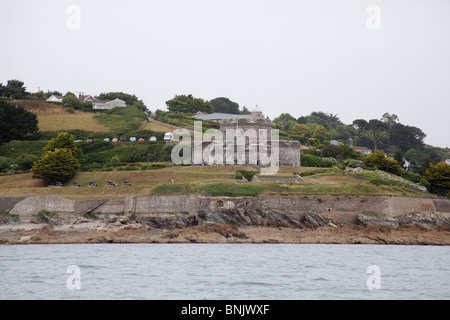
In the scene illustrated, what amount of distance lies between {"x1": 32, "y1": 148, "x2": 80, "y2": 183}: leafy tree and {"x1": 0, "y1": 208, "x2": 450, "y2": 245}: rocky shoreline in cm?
1087

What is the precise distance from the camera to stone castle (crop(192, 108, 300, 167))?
73688 mm

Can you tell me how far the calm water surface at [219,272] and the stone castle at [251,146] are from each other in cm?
2590

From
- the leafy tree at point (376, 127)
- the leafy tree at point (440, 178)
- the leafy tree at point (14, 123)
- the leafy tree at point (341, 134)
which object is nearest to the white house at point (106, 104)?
the leafy tree at point (14, 123)

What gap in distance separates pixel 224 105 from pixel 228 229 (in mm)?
95958

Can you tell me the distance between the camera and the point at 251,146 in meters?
74.0

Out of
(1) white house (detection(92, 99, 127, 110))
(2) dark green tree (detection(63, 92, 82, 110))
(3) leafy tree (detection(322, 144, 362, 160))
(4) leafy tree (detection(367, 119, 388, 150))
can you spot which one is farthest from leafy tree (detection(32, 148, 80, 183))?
(4) leafy tree (detection(367, 119, 388, 150))

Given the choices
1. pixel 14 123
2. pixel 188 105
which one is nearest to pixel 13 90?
pixel 14 123

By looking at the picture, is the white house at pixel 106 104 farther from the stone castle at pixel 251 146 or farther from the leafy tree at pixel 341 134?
the leafy tree at pixel 341 134

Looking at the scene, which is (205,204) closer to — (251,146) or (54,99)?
(251,146)

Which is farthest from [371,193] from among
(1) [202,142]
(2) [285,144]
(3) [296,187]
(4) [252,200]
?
(1) [202,142]

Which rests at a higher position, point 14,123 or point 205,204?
point 14,123

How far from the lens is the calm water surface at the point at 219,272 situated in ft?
93.9
